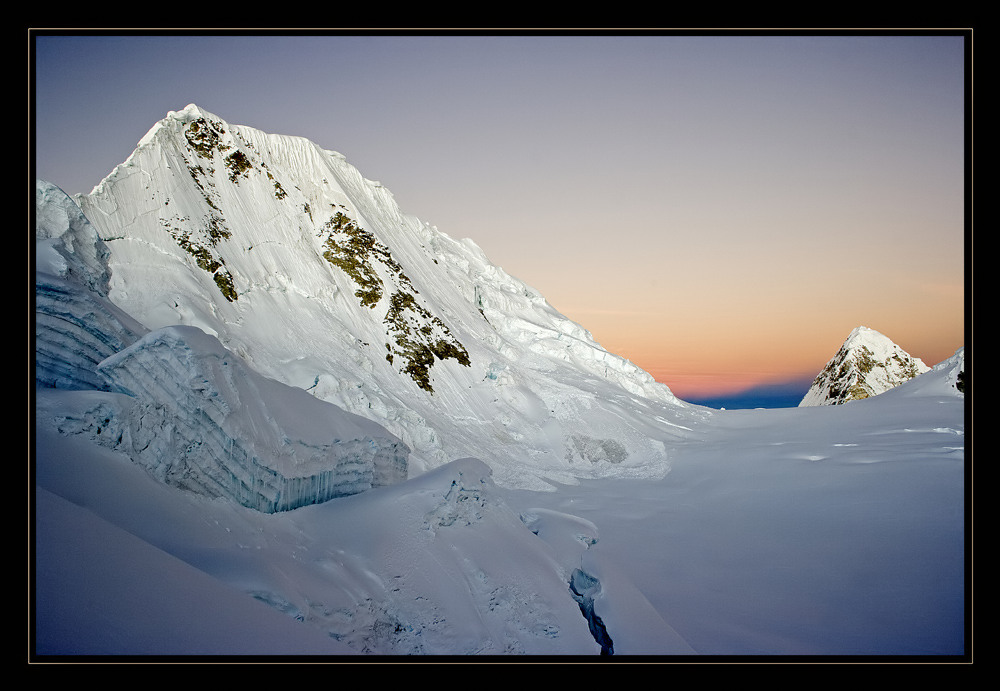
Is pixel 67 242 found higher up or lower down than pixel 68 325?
higher up

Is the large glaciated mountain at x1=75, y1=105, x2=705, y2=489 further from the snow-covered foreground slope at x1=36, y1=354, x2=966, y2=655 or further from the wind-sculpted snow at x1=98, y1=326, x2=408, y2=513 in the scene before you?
the wind-sculpted snow at x1=98, y1=326, x2=408, y2=513

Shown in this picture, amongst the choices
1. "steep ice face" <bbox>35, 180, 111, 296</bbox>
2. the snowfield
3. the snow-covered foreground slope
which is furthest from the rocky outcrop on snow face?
"steep ice face" <bbox>35, 180, 111, 296</bbox>

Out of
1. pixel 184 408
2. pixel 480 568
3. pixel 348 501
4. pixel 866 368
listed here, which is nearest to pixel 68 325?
pixel 184 408

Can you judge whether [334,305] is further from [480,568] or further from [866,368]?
[866,368]
